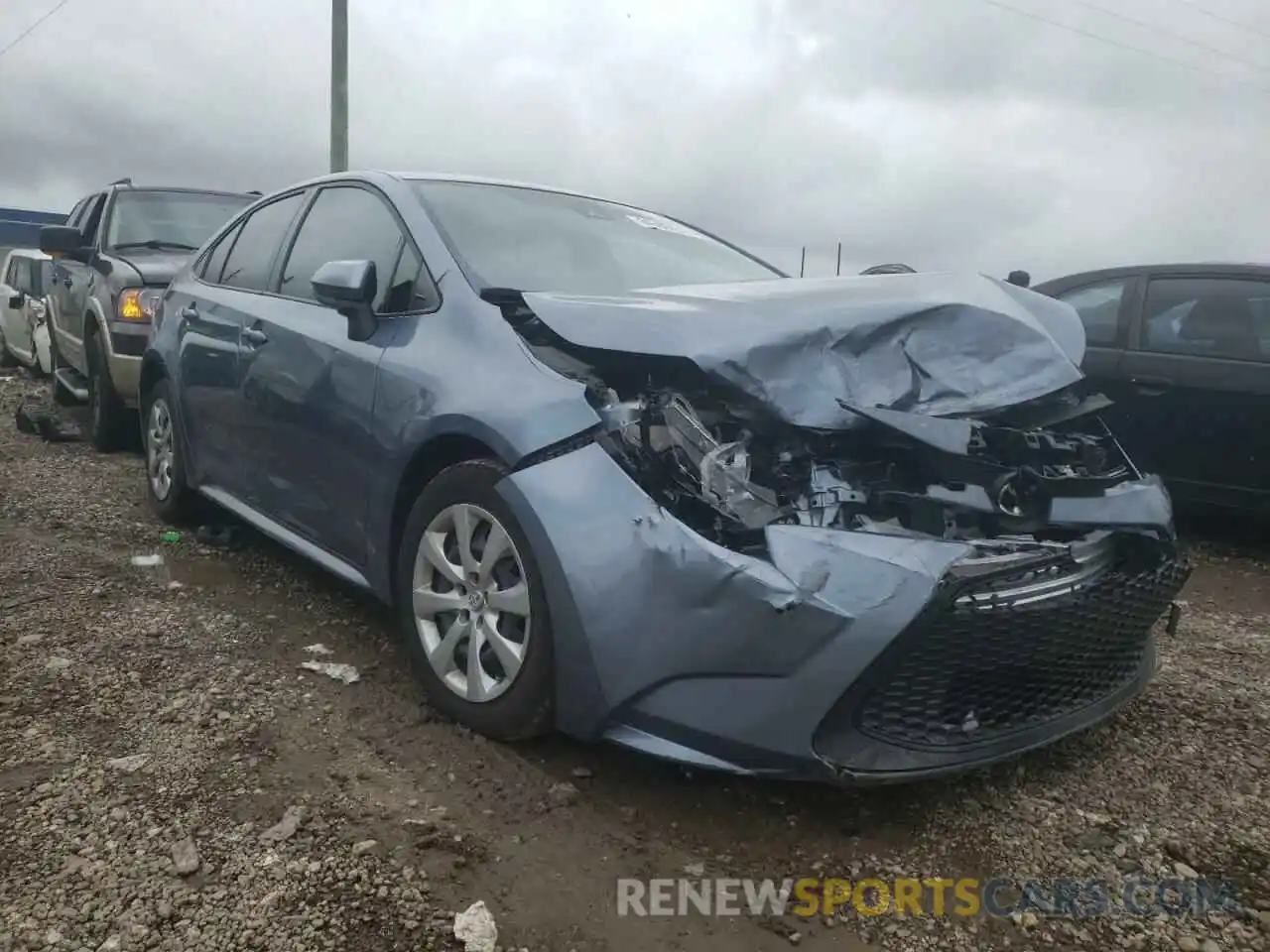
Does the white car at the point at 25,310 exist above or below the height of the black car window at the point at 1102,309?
below

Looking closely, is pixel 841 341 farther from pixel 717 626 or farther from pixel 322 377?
pixel 322 377

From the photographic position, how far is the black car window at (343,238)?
3.40 m

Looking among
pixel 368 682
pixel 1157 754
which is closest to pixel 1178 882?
pixel 1157 754

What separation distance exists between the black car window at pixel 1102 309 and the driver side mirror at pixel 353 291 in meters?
4.14

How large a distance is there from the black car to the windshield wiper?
584cm

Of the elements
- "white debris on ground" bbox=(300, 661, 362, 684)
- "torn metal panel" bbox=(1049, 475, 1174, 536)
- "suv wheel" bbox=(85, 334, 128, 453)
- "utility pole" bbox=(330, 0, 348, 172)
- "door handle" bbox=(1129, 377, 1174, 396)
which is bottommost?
"white debris on ground" bbox=(300, 661, 362, 684)

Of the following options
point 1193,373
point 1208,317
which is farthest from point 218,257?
point 1208,317

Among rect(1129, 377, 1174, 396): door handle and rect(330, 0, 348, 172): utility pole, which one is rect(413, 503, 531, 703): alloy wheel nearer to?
rect(1129, 377, 1174, 396): door handle

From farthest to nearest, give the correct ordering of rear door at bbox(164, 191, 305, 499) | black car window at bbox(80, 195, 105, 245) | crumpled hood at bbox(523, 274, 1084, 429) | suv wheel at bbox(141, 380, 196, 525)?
black car window at bbox(80, 195, 105, 245), suv wheel at bbox(141, 380, 196, 525), rear door at bbox(164, 191, 305, 499), crumpled hood at bbox(523, 274, 1084, 429)

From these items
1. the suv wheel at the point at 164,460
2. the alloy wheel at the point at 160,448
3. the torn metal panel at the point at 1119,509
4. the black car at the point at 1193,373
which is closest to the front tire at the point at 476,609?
the torn metal panel at the point at 1119,509

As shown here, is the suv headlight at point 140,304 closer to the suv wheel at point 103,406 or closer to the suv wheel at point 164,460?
the suv wheel at point 103,406

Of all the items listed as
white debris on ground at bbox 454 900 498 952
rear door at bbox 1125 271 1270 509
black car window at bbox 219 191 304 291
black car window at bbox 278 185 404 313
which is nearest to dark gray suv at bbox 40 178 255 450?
black car window at bbox 219 191 304 291

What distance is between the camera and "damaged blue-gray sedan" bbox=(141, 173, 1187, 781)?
7.41ft

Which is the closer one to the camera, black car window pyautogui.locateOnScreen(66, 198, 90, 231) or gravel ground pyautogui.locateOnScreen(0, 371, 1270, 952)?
gravel ground pyautogui.locateOnScreen(0, 371, 1270, 952)
